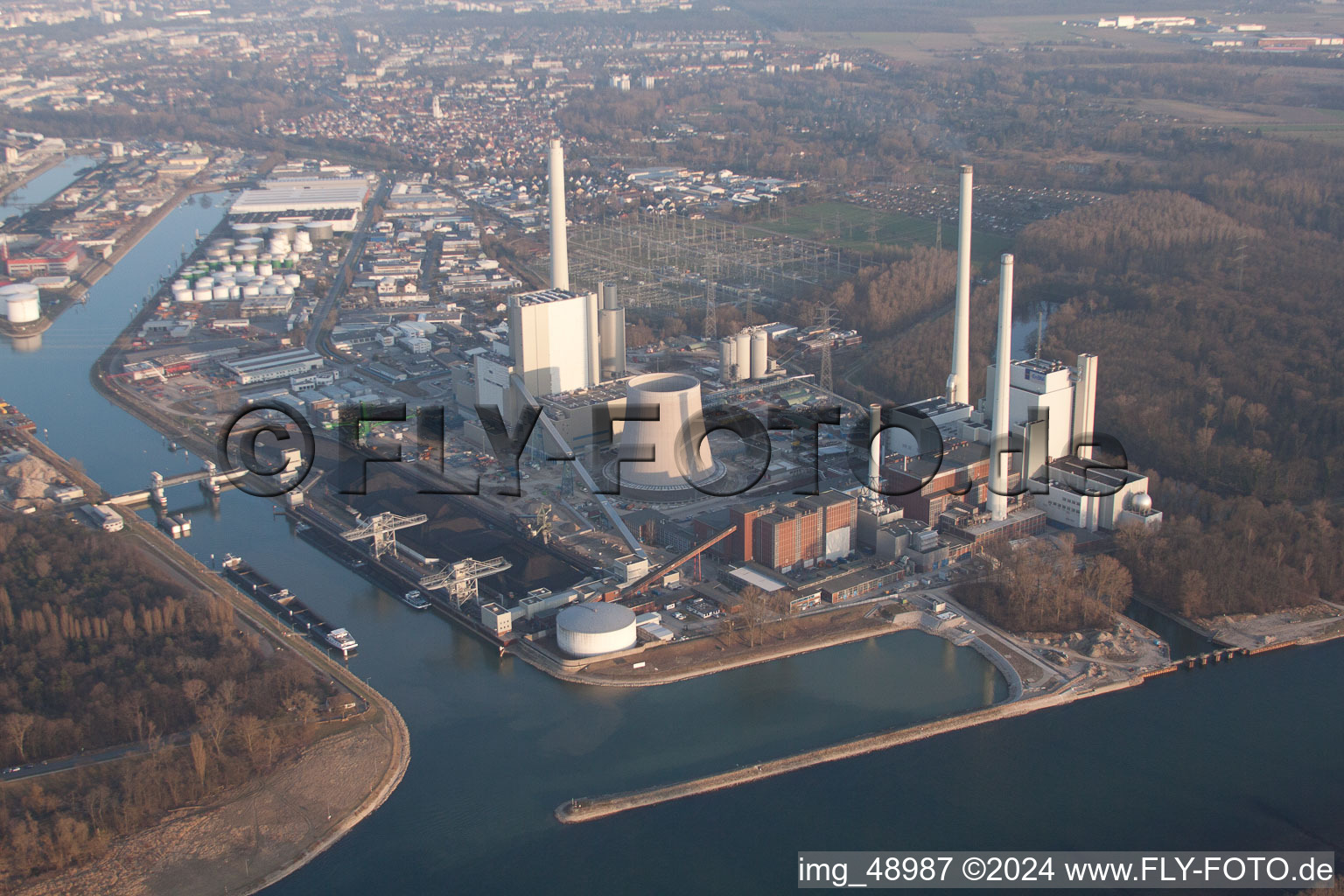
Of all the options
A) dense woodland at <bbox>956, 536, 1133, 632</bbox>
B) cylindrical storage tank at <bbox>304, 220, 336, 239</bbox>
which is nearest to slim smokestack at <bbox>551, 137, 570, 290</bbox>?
dense woodland at <bbox>956, 536, 1133, 632</bbox>

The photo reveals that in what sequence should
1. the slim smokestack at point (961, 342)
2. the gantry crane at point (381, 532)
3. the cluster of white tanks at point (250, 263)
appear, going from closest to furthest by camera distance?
the gantry crane at point (381, 532) < the slim smokestack at point (961, 342) < the cluster of white tanks at point (250, 263)

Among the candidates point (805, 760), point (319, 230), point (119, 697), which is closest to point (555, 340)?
point (119, 697)

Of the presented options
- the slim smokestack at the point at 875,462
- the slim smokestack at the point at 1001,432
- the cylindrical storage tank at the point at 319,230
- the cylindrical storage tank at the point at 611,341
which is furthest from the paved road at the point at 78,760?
the cylindrical storage tank at the point at 319,230

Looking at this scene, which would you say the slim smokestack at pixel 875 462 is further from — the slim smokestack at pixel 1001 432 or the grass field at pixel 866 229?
the grass field at pixel 866 229

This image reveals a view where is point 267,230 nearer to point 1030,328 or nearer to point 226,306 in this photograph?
point 226,306

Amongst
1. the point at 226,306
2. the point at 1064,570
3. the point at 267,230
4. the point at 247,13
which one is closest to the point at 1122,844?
the point at 1064,570

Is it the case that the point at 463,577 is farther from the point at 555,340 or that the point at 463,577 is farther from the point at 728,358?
the point at 728,358

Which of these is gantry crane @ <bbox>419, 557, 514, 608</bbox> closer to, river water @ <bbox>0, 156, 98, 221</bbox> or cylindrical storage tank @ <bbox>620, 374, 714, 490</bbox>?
cylindrical storage tank @ <bbox>620, 374, 714, 490</bbox>
